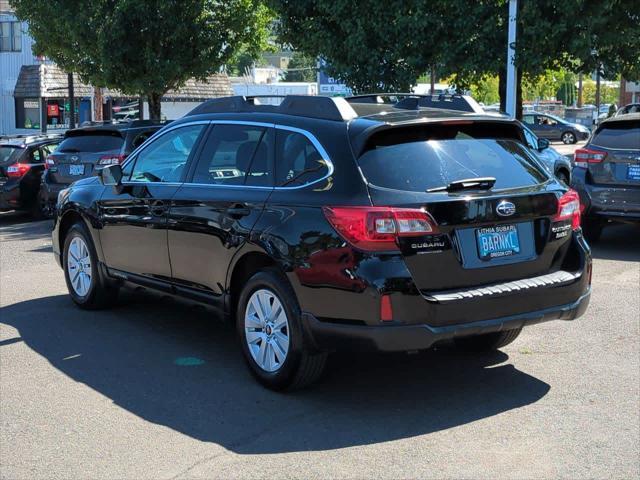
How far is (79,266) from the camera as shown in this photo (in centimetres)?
791

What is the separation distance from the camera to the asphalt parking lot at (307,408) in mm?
4504

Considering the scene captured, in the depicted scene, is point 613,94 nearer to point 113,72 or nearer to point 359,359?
point 113,72

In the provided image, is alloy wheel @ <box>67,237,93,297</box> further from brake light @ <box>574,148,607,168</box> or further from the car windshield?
the car windshield

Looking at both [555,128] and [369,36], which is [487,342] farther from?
[555,128]

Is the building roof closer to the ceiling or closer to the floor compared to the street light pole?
closer to the ceiling

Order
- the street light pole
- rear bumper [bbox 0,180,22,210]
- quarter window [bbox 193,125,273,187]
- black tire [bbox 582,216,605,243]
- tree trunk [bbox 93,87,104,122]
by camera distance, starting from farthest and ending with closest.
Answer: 1. tree trunk [bbox 93,87,104,122]
2. rear bumper [bbox 0,180,22,210]
3. the street light pole
4. black tire [bbox 582,216,605,243]
5. quarter window [bbox 193,125,273,187]

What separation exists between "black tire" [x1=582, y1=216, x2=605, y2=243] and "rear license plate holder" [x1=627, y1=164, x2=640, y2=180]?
0.78 meters

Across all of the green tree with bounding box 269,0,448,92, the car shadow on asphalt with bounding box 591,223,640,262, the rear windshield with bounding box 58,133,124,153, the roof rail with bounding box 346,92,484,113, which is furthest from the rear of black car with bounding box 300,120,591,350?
the green tree with bounding box 269,0,448,92

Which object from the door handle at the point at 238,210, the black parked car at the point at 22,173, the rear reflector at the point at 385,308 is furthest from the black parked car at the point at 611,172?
the black parked car at the point at 22,173

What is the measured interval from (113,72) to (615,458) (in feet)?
57.8

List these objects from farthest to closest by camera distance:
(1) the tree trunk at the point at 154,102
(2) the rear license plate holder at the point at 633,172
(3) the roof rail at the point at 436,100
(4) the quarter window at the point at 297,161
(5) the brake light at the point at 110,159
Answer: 1. (1) the tree trunk at the point at 154,102
2. (5) the brake light at the point at 110,159
3. (2) the rear license plate holder at the point at 633,172
4. (3) the roof rail at the point at 436,100
5. (4) the quarter window at the point at 297,161

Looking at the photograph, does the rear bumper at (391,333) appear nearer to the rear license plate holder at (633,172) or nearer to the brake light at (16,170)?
the rear license plate holder at (633,172)

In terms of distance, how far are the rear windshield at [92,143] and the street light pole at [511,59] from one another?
22.3 ft

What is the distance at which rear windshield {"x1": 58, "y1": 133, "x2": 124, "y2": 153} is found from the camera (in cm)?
1338
